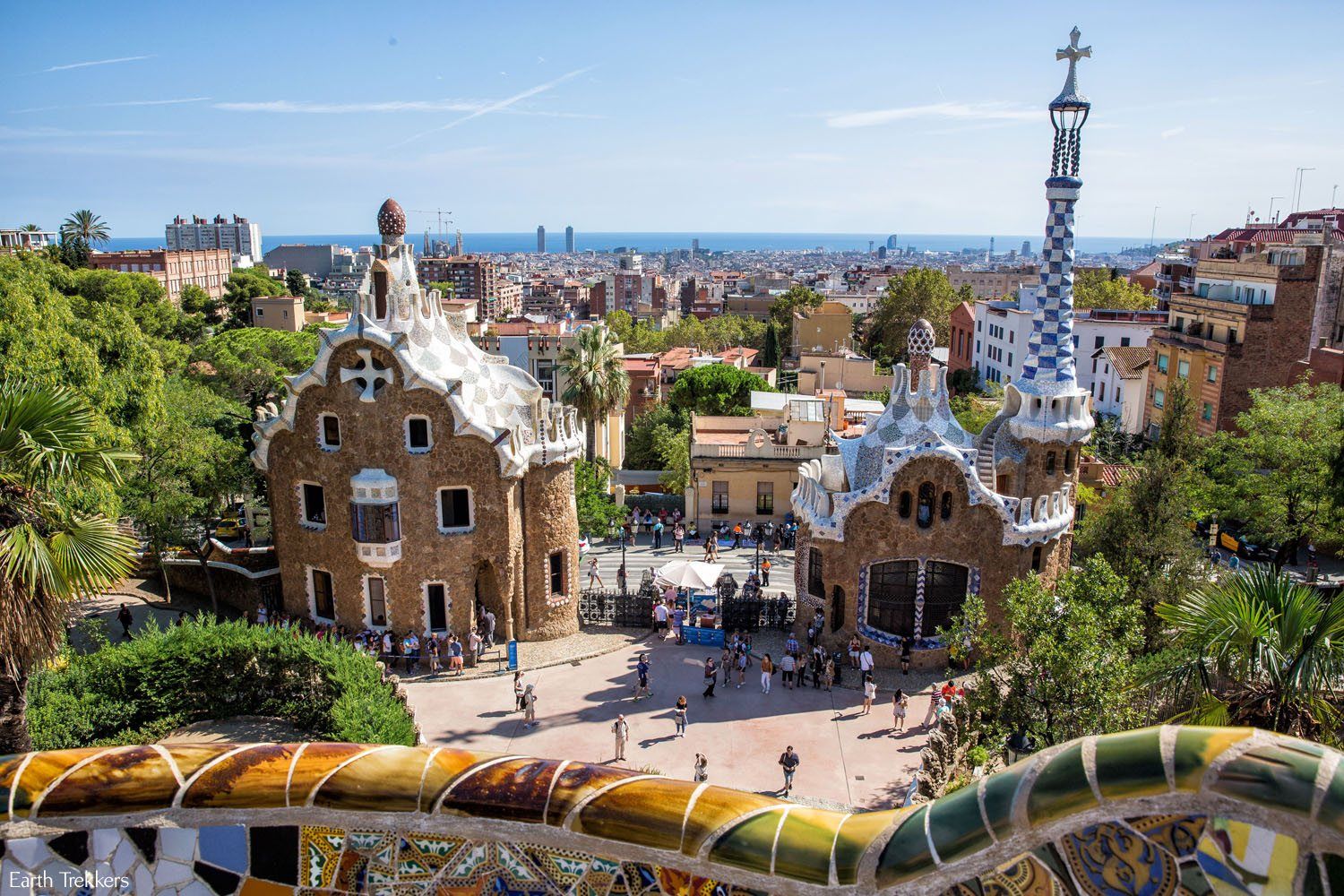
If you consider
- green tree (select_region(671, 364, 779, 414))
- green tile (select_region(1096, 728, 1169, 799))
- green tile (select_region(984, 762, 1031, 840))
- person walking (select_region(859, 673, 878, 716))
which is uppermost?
green tile (select_region(1096, 728, 1169, 799))

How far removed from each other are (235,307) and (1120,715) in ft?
294

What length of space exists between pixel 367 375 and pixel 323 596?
6884mm

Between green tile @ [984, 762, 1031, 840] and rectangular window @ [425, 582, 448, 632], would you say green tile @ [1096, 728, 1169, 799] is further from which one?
rectangular window @ [425, 582, 448, 632]

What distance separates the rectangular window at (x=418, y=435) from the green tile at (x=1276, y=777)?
76.3 feet

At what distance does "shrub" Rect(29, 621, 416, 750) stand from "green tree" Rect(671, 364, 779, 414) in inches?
1478

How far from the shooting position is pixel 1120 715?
15648 mm

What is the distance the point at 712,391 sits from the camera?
2275 inches

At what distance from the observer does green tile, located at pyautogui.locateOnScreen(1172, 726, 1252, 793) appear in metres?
4.59

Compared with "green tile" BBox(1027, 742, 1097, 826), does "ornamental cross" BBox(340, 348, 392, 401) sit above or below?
below

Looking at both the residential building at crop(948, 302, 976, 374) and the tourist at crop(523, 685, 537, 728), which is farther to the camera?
the residential building at crop(948, 302, 976, 374)

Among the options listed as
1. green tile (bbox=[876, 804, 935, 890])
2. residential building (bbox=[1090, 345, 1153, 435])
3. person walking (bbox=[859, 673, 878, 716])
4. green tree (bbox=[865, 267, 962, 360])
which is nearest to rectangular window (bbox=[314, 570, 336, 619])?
person walking (bbox=[859, 673, 878, 716])

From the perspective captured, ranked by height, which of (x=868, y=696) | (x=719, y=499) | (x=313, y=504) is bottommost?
(x=868, y=696)

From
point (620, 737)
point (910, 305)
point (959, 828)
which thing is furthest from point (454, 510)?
point (910, 305)

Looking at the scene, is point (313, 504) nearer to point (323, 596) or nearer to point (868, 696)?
point (323, 596)
